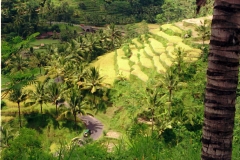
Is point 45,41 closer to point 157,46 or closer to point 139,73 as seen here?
point 157,46

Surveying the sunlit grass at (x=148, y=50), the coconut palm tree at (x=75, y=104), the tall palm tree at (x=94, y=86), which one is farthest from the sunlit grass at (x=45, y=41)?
the coconut palm tree at (x=75, y=104)

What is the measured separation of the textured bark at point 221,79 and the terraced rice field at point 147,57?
35673 millimetres

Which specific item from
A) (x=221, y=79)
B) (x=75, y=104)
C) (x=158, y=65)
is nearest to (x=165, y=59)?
(x=158, y=65)

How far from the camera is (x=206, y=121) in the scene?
159 inches

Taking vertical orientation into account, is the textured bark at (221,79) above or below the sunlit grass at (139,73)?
above

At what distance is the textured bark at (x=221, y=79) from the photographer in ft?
12.3

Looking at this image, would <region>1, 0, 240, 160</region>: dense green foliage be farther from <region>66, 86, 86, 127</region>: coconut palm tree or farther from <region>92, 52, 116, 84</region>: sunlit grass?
<region>92, 52, 116, 84</region>: sunlit grass

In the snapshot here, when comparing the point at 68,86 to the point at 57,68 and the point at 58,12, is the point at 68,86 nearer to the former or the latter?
the point at 57,68

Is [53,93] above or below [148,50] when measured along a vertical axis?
below

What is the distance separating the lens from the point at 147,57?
46281 millimetres

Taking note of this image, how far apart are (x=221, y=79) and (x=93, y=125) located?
36.5m

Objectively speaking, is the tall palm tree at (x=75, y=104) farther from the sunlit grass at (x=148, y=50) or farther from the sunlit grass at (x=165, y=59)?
the sunlit grass at (x=148, y=50)

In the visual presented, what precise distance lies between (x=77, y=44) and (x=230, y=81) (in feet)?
173

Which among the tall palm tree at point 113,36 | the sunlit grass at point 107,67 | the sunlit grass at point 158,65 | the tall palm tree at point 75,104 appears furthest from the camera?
the tall palm tree at point 113,36
